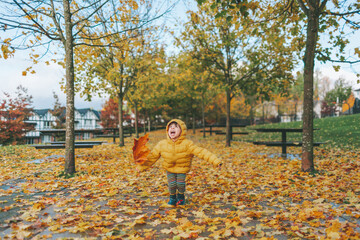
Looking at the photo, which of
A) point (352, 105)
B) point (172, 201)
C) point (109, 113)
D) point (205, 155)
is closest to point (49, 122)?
point (109, 113)

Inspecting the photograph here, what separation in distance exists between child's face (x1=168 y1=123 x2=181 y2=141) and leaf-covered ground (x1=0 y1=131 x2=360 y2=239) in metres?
1.19

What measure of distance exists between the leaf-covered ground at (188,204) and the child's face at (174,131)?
119 cm

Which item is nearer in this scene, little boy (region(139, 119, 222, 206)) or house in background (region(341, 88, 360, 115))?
little boy (region(139, 119, 222, 206))

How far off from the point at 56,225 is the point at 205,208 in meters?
2.18

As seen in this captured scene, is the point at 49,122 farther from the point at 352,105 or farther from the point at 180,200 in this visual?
the point at 352,105

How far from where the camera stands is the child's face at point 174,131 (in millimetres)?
3885

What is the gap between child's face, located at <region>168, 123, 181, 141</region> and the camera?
3885 millimetres

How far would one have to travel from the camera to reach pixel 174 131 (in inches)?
153

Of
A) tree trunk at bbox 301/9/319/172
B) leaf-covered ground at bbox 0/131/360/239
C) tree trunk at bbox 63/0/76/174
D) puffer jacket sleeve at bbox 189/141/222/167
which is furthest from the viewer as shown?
tree trunk at bbox 63/0/76/174

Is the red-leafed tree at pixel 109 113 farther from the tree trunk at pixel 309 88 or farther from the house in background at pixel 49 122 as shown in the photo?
the tree trunk at pixel 309 88

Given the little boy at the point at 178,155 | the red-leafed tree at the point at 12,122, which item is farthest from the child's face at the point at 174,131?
the red-leafed tree at the point at 12,122

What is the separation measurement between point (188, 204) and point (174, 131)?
1.28 meters

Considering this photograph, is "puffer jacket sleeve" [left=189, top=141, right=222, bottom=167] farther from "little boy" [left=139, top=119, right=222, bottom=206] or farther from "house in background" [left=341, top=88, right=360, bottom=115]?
"house in background" [left=341, top=88, right=360, bottom=115]

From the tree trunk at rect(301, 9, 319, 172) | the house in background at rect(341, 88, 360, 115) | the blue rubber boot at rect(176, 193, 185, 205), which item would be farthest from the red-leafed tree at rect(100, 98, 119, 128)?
the blue rubber boot at rect(176, 193, 185, 205)
